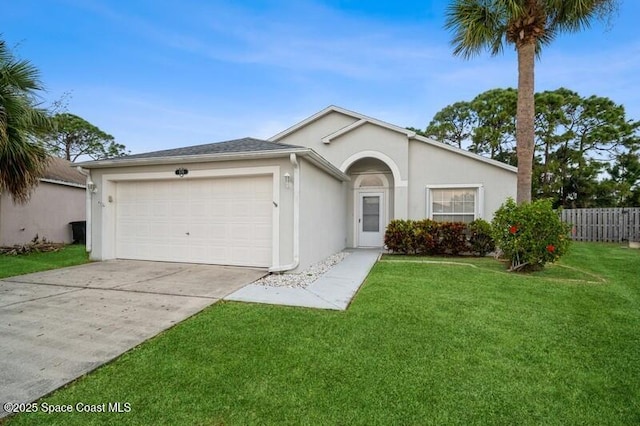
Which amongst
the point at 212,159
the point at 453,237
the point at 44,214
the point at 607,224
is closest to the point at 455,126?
the point at 607,224

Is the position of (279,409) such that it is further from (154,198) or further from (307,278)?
(154,198)

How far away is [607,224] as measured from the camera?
15.4m

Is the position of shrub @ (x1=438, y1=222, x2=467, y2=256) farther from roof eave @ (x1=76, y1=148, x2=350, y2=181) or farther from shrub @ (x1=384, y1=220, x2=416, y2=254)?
roof eave @ (x1=76, y1=148, x2=350, y2=181)

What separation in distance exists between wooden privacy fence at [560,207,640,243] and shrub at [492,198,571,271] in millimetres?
9235

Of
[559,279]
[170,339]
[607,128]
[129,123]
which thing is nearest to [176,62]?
[129,123]

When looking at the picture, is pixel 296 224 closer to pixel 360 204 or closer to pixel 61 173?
pixel 360 204

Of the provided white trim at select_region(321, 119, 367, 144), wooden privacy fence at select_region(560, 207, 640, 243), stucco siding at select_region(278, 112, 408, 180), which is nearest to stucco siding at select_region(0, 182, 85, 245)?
stucco siding at select_region(278, 112, 408, 180)

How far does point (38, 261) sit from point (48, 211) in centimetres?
541

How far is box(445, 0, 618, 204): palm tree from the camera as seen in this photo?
8734 millimetres

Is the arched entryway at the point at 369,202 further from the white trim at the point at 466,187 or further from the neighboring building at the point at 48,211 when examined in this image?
the neighboring building at the point at 48,211

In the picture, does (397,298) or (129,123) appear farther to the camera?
(129,123)

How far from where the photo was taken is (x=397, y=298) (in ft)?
17.1

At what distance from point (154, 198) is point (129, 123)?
40.9 ft

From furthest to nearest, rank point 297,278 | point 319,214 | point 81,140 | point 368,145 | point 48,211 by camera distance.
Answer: point 81,140
point 48,211
point 368,145
point 319,214
point 297,278
